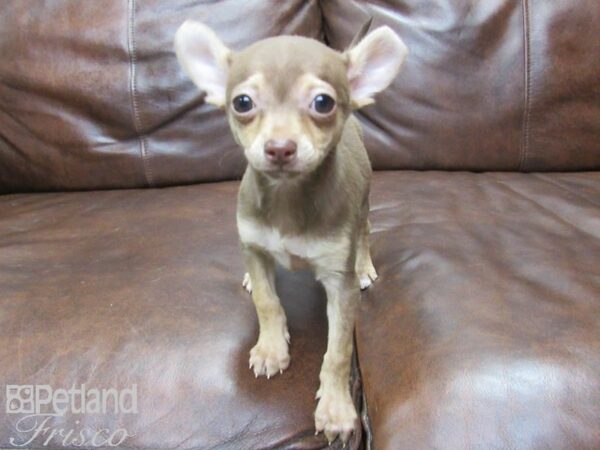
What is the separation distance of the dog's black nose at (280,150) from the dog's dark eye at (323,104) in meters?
0.10

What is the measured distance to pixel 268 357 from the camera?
1.04 m

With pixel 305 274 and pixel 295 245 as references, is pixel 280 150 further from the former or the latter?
pixel 305 274

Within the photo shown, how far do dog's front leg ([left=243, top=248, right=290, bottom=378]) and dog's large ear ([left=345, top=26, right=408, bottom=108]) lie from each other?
0.39 meters

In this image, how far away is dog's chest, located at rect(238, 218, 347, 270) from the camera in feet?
3.58

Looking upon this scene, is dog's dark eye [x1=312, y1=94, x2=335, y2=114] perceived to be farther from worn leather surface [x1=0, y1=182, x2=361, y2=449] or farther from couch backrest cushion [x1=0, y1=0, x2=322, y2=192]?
couch backrest cushion [x1=0, y1=0, x2=322, y2=192]

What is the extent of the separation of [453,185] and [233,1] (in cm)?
92

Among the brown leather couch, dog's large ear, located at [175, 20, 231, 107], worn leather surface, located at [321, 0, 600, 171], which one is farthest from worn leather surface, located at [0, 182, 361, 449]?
worn leather surface, located at [321, 0, 600, 171]

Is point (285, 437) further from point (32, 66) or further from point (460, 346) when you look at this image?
point (32, 66)

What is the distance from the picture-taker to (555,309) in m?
1.07

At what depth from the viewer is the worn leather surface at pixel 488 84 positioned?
1751 mm

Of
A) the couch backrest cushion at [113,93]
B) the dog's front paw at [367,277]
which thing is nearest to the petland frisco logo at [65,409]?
the dog's front paw at [367,277]

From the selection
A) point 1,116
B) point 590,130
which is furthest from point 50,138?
point 590,130

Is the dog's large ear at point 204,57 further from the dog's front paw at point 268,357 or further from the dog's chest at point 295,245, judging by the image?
the dog's front paw at point 268,357

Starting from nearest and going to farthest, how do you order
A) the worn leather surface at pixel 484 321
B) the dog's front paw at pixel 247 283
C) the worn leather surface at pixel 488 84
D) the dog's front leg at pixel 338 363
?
the worn leather surface at pixel 484 321 < the dog's front leg at pixel 338 363 < the dog's front paw at pixel 247 283 < the worn leather surface at pixel 488 84
